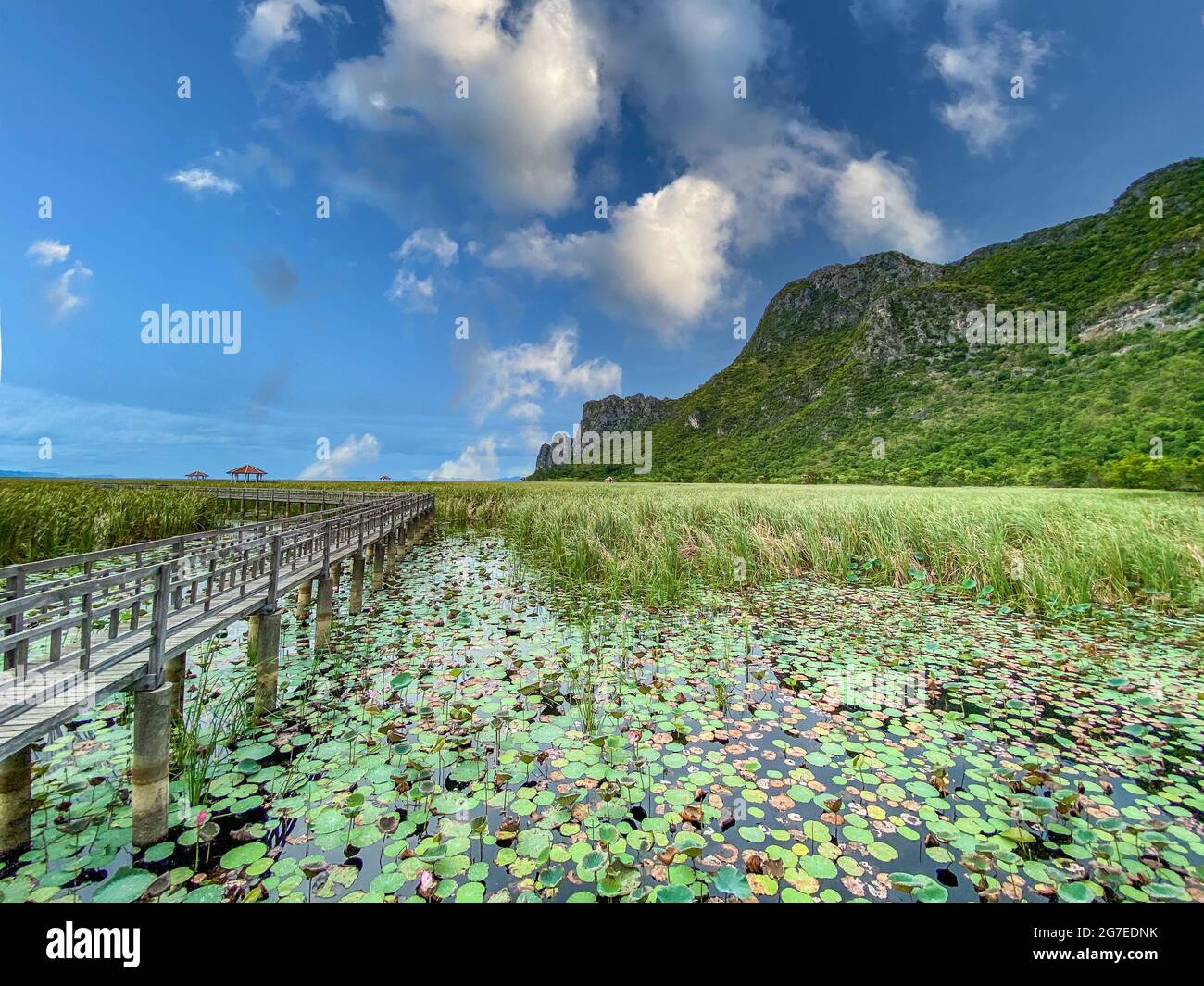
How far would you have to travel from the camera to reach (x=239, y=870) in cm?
299

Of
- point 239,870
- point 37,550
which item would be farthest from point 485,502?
point 239,870

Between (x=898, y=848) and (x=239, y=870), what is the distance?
13.8 feet

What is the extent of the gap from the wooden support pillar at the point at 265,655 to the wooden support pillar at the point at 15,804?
2.03 meters

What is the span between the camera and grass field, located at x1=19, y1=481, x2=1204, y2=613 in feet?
30.7

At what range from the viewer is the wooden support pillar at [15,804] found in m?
3.08

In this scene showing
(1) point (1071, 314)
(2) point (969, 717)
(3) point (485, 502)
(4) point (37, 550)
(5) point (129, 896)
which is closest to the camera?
(5) point (129, 896)

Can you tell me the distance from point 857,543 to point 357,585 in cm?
1249

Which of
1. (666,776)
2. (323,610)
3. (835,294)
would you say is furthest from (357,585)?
(835,294)

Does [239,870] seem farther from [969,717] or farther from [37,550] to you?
[37,550]

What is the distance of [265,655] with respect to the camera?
20.0 ft

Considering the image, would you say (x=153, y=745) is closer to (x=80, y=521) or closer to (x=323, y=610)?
(x=323, y=610)

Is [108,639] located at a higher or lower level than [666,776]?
higher

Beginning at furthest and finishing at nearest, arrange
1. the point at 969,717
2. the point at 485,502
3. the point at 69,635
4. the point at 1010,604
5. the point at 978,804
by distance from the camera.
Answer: the point at 485,502 < the point at 1010,604 < the point at 69,635 < the point at 969,717 < the point at 978,804

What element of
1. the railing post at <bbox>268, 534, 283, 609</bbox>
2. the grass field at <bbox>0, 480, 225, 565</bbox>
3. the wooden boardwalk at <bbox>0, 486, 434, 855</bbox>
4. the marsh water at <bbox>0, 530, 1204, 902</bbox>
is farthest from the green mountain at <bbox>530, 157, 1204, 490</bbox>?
the grass field at <bbox>0, 480, 225, 565</bbox>
